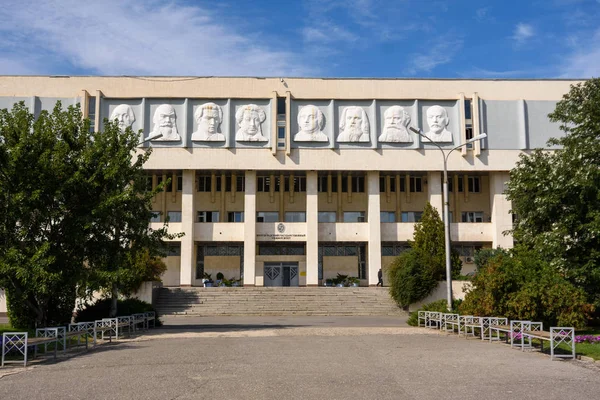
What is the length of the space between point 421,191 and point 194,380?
4204 centimetres

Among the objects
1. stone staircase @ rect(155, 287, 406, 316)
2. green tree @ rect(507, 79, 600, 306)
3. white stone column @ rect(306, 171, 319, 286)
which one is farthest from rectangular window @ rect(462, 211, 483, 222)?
green tree @ rect(507, 79, 600, 306)

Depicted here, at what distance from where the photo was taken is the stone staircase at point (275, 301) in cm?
3703

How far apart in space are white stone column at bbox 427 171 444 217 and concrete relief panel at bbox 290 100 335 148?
7.88m

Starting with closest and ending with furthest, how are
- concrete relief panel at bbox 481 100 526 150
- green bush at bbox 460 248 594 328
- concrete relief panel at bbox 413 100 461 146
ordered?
1. green bush at bbox 460 248 594 328
2. concrete relief panel at bbox 481 100 526 150
3. concrete relief panel at bbox 413 100 461 146

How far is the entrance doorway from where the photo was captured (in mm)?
49531

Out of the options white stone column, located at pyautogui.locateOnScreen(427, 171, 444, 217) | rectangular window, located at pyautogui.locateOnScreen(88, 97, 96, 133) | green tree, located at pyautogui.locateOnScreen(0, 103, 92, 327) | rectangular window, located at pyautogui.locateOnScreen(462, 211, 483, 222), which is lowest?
green tree, located at pyautogui.locateOnScreen(0, 103, 92, 327)

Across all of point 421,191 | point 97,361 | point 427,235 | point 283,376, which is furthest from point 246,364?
point 421,191


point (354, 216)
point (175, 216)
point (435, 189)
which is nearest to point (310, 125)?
point (354, 216)

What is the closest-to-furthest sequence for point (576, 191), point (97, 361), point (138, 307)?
point (97, 361) < point (576, 191) < point (138, 307)

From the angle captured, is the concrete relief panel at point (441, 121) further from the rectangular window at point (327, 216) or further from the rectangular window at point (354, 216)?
the rectangular window at point (327, 216)

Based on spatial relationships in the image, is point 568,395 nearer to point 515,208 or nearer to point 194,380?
point 194,380

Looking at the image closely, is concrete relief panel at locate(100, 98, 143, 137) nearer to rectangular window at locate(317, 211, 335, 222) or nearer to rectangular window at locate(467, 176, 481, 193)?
rectangular window at locate(317, 211, 335, 222)

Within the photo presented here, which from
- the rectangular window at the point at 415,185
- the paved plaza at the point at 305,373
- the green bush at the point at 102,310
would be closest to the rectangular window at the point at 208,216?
the rectangular window at the point at 415,185

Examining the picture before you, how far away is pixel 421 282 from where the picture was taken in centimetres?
3569
